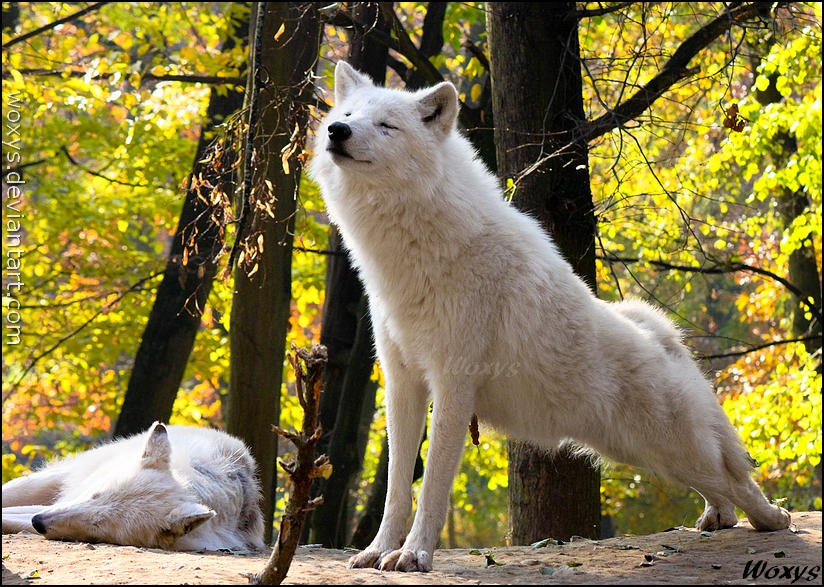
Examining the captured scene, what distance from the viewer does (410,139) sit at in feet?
15.6

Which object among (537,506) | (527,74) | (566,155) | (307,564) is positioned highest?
(527,74)

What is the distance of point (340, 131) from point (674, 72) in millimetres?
3336

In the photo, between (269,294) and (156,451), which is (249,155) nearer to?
(269,294)

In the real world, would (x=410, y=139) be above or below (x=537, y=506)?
above

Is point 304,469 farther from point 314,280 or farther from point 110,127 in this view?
point 110,127

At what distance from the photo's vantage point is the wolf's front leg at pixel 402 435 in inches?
180

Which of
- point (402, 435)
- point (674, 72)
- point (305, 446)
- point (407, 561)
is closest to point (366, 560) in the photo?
point (407, 561)

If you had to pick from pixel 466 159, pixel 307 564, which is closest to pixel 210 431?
pixel 307 564

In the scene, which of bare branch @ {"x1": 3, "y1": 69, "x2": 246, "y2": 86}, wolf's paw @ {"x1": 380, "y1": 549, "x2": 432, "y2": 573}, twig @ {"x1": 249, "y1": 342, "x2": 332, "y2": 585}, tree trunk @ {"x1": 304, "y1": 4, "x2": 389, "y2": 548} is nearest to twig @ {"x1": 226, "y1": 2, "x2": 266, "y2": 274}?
wolf's paw @ {"x1": 380, "y1": 549, "x2": 432, "y2": 573}

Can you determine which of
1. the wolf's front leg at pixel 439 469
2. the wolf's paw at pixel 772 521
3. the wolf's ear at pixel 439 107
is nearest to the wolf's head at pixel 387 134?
the wolf's ear at pixel 439 107

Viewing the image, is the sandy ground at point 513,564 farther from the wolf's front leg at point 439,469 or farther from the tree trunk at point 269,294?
the tree trunk at point 269,294

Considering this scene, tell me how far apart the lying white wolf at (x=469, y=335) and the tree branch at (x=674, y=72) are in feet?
5.87

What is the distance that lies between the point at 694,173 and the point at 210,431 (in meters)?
10.5

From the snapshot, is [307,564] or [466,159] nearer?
[307,564]
